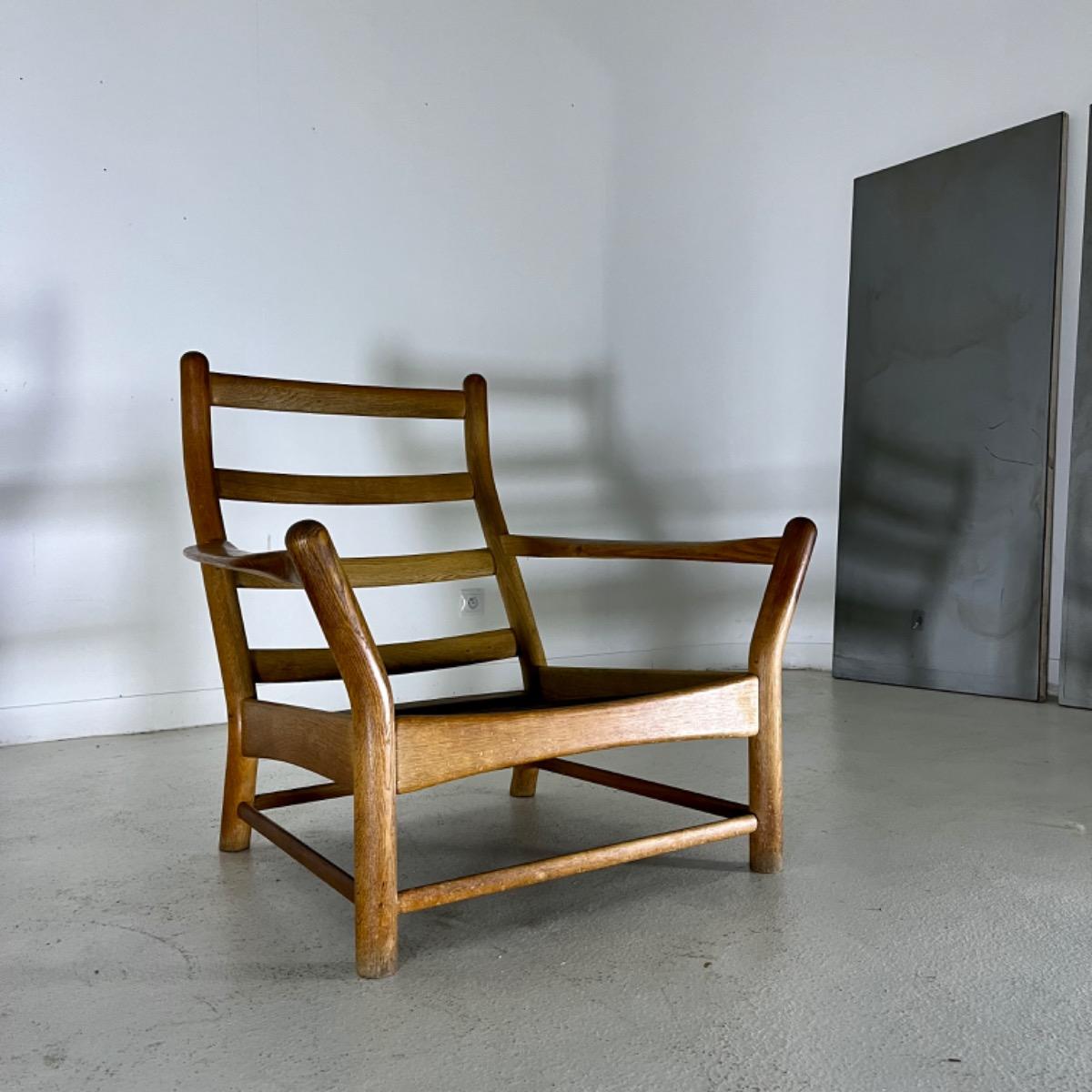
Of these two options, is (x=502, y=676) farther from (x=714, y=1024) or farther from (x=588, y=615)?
(x=714, y=1024)

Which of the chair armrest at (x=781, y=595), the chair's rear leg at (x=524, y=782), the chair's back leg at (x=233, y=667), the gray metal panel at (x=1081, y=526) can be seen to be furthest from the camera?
the gray metal panel at (x=1081, y=526)

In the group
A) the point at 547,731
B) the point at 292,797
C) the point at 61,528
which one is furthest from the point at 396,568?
the point at 61,528

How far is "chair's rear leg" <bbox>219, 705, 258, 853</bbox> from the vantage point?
5.73 ft

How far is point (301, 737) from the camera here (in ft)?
4.92

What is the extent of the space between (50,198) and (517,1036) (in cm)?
241

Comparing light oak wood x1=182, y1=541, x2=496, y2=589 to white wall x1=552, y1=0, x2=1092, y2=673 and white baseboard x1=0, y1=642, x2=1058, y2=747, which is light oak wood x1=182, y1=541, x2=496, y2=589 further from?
white wall x1=552, y1=0, x2=1092, y2=673

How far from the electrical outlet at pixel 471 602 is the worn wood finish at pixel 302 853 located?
1546 millimetres

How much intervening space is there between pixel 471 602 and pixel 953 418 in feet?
5.15

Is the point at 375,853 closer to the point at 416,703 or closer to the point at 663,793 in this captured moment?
the point at 416,703

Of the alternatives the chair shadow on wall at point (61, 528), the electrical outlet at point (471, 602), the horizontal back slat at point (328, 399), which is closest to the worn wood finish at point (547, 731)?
the horizontal back slat at point (328, 399)

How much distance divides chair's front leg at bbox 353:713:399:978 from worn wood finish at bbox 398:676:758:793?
25 millimetres

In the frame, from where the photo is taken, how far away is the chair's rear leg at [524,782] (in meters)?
2.18

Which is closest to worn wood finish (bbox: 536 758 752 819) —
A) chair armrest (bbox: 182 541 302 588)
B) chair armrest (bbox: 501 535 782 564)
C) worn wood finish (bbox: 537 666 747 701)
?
worn wood finish (bbox: 537 666 747 701)

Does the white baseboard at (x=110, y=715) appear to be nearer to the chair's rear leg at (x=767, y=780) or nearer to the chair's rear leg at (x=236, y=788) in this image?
the chair's rear leg at (x=236, y=788)
